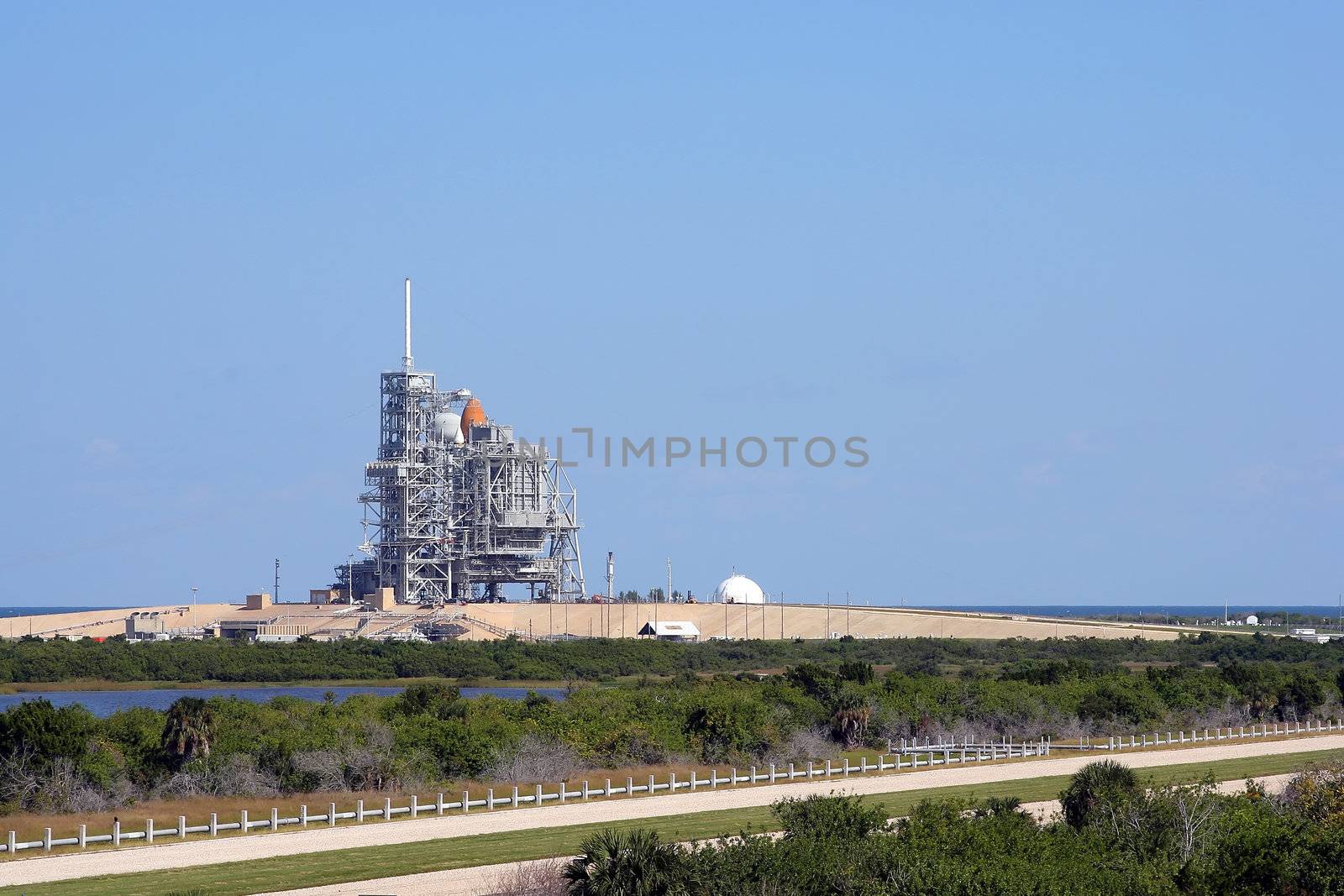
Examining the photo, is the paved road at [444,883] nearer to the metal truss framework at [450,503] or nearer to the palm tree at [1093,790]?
the palm tree at [1093,790]

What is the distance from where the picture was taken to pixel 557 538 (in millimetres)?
125750

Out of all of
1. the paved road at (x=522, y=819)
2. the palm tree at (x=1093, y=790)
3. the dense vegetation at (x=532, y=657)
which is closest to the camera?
the palm tree at (x=1093, y=790)

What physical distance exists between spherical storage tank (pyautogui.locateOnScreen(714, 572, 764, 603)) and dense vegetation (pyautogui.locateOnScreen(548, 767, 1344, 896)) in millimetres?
112413

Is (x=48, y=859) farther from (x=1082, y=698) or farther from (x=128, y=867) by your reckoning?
(x=1082, y=698)

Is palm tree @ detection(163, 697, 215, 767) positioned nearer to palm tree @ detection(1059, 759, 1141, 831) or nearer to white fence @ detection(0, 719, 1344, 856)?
white fence @ detection(0, 719, 1344, 856)

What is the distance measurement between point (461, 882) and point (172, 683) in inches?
2806

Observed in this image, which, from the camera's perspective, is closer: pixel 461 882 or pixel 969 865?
pixel 969 865

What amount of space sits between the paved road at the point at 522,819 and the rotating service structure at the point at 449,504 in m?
76.9

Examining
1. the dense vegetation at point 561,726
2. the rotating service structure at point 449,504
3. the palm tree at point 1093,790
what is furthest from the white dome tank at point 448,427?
the palm tree at point 1093,790

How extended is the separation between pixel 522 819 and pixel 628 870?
1460 centimetres

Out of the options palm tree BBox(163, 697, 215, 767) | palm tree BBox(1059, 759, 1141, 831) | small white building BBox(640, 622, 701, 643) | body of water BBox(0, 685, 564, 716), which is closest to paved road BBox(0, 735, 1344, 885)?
palm tree BBox(163, 697, 215, 767)

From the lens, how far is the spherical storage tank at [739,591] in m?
137

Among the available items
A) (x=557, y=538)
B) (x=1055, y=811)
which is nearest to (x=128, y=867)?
(x=1055, y=811)

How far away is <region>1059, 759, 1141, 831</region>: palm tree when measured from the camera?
26.3m
